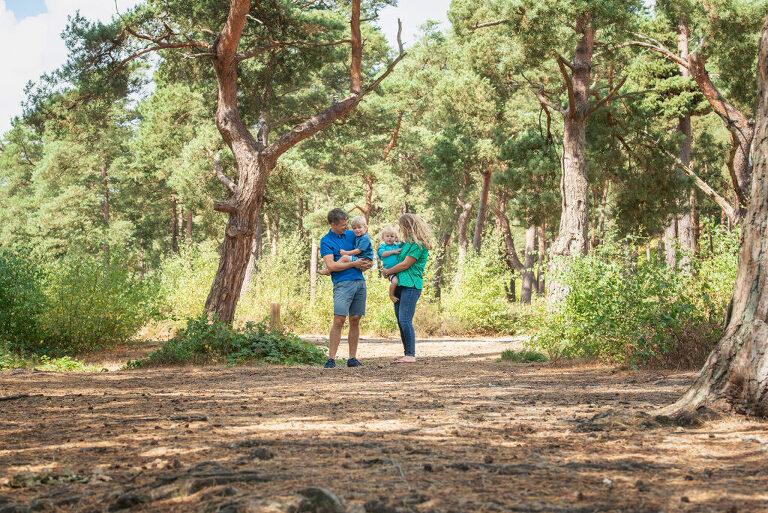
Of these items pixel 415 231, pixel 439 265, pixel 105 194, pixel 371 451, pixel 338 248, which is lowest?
pixel 371 451

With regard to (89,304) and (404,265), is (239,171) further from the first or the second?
(404,265)

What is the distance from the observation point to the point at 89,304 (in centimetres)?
1018

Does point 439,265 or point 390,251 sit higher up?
point 439,265

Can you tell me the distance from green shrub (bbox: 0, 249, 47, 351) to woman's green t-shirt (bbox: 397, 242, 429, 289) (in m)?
5.30

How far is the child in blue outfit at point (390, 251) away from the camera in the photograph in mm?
8102

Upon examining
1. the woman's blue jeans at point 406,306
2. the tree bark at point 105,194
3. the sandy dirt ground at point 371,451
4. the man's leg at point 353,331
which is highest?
the tree bark at point 105,194

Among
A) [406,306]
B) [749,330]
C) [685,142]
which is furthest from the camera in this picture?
[685,142]

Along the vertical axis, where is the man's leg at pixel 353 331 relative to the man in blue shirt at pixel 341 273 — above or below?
below

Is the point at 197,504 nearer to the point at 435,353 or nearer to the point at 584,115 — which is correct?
the point at 435,353

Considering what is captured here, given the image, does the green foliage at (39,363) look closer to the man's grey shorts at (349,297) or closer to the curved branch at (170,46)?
the man's grey shorts at (349,297)

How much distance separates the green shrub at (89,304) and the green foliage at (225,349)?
216 cm

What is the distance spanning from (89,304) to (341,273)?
16.2 feet

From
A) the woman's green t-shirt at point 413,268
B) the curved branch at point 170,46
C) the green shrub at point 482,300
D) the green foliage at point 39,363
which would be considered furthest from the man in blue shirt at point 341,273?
the green shrub at point 482,300

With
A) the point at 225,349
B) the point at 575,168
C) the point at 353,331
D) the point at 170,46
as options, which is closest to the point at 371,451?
the point at 353,331
